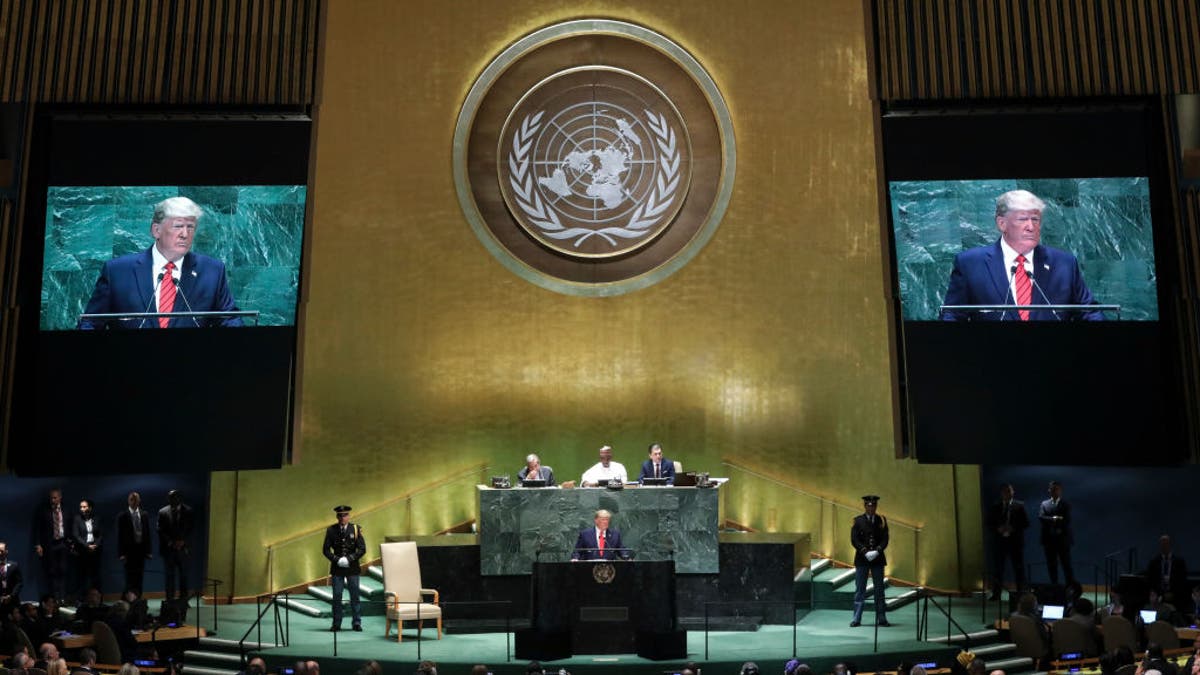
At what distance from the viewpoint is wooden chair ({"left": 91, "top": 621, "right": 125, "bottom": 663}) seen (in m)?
11.6

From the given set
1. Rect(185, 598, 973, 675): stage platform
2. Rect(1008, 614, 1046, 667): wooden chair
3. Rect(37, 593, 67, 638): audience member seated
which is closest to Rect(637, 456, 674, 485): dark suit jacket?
Rect(185, 598, 973, 675): stage platform

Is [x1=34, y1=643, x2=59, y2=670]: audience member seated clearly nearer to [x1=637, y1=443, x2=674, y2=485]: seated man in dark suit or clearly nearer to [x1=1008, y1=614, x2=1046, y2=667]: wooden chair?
[x1=637, y1=443, x2=674, y2=485]: seated man in dark suit

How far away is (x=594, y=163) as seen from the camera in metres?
15.7

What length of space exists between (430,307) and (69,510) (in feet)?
13.7

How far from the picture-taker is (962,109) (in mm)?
13430

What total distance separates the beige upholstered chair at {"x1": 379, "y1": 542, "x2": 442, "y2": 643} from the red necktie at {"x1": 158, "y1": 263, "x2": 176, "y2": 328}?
286 cm

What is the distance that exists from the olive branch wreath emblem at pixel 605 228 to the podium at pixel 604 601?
4580mm

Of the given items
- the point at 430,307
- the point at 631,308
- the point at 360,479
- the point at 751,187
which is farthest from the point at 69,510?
the point at 751,187

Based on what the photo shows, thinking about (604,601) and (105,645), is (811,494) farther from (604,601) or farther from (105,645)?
(105,645)

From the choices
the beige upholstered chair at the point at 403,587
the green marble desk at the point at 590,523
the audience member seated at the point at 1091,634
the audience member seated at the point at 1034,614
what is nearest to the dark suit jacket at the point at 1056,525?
the audience member seated at the point at 1034,614

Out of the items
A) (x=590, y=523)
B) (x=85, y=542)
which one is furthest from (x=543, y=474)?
(x=85, y=542)

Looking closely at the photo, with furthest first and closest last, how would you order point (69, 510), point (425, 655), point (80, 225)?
point (69, 510) < point (80, 225) < point (425, 655)

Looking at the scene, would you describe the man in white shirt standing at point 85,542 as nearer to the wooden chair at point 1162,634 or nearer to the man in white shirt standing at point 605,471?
the man in white shirt standing at point 605,471

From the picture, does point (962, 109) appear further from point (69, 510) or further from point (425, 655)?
point (69, 510)
